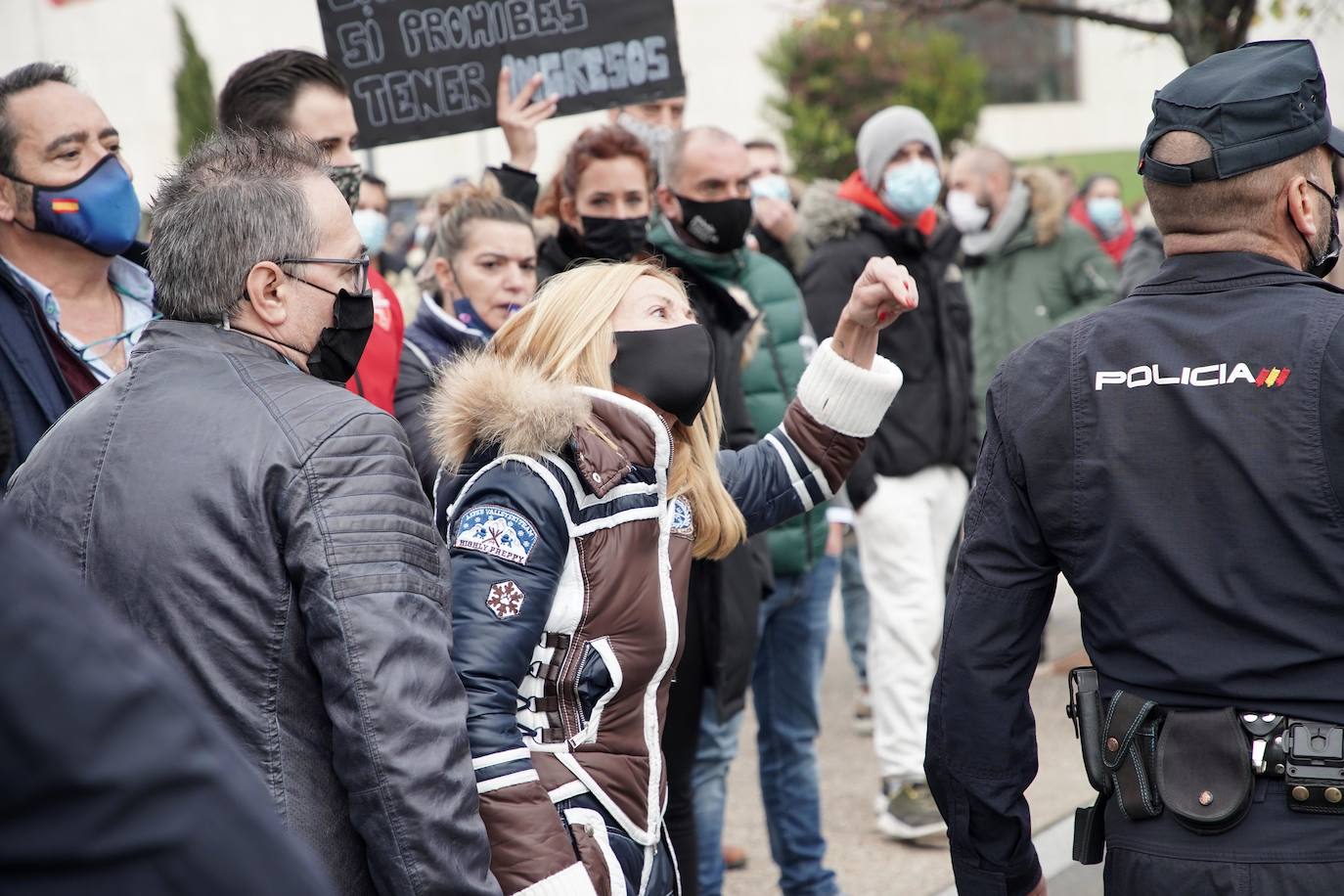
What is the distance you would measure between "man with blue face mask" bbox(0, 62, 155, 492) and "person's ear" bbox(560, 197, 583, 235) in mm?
1480

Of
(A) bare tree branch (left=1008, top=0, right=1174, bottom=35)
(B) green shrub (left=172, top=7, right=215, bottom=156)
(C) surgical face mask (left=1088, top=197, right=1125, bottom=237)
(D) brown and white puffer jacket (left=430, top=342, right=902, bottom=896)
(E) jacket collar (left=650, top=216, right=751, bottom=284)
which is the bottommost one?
(C) surgical face mask (left=1088, top=197, right=1125, bottom=237)

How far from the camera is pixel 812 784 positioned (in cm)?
465

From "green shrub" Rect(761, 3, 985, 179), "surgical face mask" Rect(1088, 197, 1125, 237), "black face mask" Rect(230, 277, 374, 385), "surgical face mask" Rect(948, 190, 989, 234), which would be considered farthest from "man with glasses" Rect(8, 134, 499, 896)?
"green shrub" Rect(761, 3, 985, 179)

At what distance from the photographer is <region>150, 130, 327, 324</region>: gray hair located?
2.25m

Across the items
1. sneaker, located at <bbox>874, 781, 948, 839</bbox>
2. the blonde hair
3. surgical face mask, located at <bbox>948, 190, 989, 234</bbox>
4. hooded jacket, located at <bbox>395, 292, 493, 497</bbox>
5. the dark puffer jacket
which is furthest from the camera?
surgical face mask, located at <bbox>948, 190, 989, 234</bbox>

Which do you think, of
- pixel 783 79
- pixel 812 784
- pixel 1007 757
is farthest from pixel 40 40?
pixel 1007 757

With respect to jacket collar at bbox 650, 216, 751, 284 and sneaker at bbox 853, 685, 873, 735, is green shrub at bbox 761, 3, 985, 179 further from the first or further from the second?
jacket collar at bbox 650, 216, 751, 284

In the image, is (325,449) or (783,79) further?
(783,79)

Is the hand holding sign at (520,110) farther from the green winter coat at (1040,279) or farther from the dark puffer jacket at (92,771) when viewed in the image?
the dark puffer jacket at (92,771)

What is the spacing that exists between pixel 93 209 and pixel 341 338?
127 centimetres

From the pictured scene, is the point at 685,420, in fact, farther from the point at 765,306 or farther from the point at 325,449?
the point at 765,306

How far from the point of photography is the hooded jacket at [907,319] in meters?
5.50

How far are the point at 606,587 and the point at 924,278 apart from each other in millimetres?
3441

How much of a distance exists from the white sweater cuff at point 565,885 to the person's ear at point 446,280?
7.27ft
